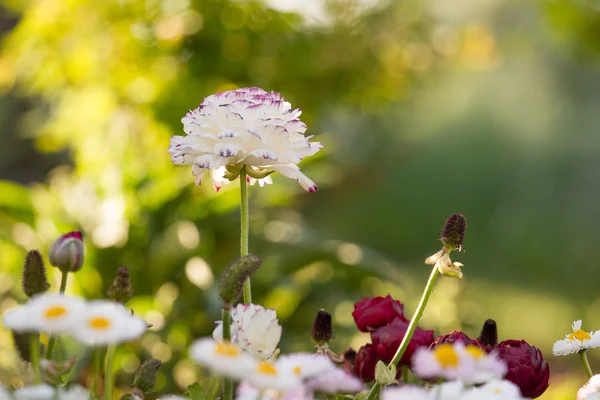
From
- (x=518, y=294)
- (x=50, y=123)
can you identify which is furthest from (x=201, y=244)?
(x=518, y=294)

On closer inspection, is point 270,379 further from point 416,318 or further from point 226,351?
point 416,318

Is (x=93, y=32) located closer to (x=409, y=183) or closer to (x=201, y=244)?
(x=201, y=244)

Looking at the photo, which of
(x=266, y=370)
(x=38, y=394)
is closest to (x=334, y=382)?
(x=266, y=370)

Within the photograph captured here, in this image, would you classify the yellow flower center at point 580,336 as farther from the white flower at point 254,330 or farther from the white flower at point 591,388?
the white flower at point 254,330

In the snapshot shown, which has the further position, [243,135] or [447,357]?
[243,135]

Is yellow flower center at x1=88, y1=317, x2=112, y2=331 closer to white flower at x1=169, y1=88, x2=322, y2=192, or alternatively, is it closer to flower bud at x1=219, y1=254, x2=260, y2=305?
flower bud at x1=219, y1=254, x2=260, y2=305

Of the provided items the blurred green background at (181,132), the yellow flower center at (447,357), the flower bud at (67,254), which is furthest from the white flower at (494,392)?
the blurred green background at (181,132)
